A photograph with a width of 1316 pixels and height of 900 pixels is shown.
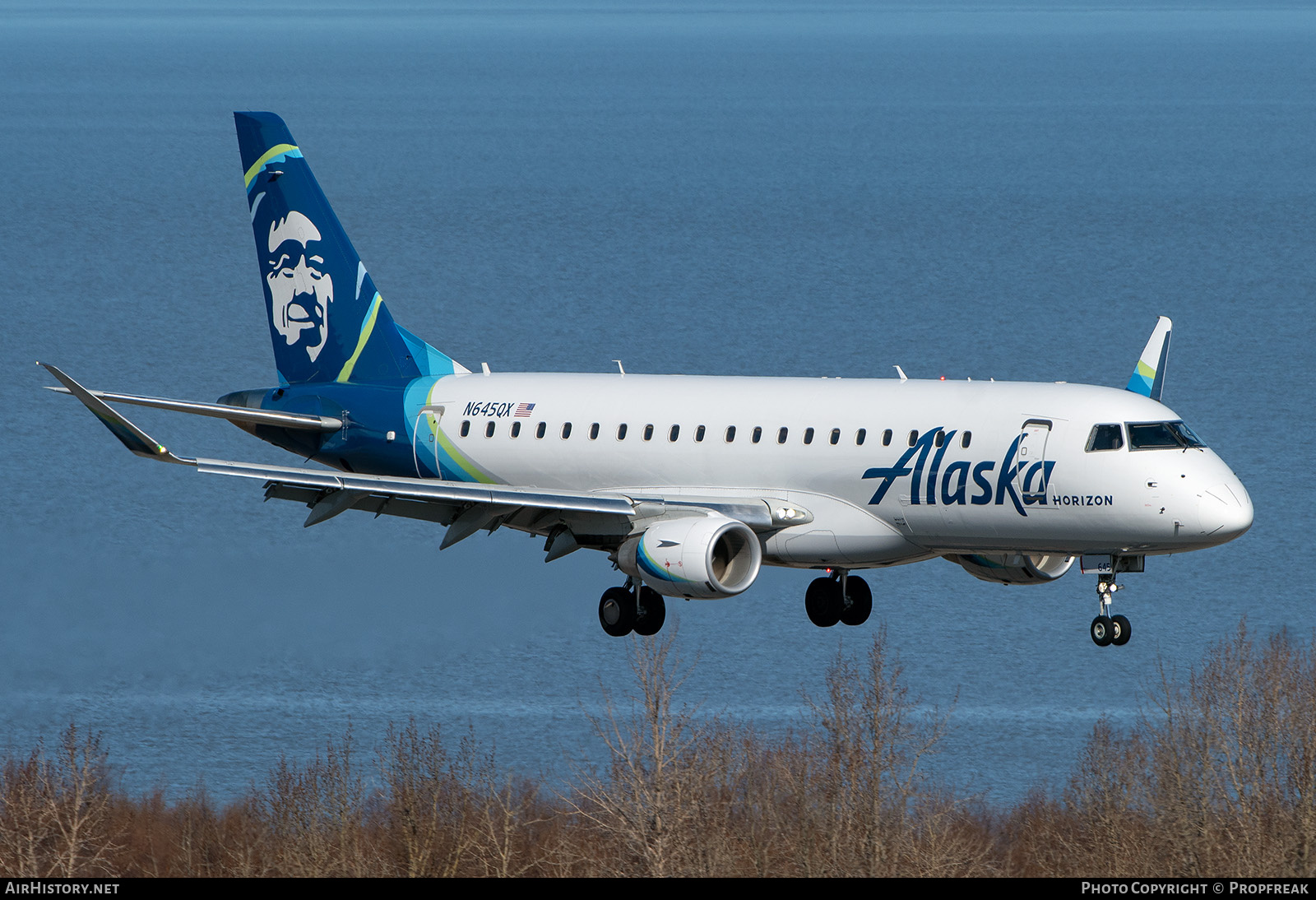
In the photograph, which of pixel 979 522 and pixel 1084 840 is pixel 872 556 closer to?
pixel 979 522

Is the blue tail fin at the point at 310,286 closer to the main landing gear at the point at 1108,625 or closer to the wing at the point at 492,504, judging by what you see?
the wing at the point at 492,504

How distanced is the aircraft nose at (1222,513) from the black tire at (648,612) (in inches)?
547

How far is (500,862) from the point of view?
140 metres

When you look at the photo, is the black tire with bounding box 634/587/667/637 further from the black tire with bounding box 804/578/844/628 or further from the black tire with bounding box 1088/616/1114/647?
the black tire with bounding box 1088/616/1114/647

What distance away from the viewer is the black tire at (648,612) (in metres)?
49.9

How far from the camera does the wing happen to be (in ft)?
157

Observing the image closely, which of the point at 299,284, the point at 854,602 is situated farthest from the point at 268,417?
the point at 854,602

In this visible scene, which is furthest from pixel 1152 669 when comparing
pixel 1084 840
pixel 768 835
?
pixel 768 835

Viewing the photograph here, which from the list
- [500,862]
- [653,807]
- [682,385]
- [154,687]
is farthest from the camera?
[154,687]

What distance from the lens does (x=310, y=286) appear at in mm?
59281

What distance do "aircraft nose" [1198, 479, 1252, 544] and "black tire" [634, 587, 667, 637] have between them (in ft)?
45.6

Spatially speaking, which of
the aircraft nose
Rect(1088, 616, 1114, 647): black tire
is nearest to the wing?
Rect(1088, 616, 1114, 647): black tire
